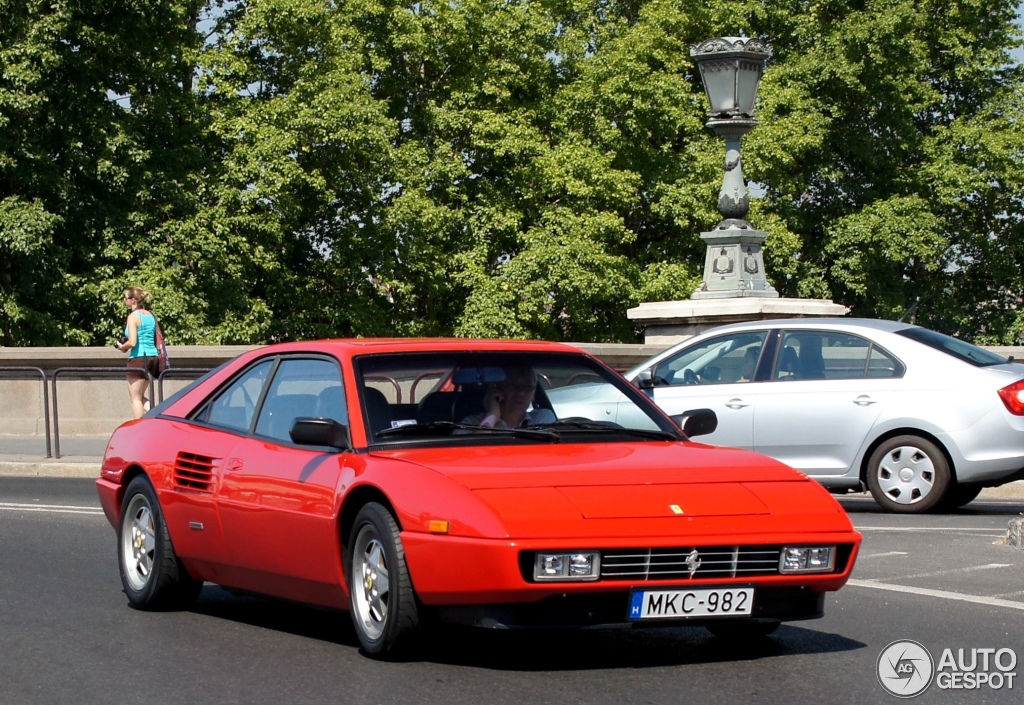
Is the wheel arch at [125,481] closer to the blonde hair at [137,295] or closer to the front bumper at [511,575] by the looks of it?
the front bumper at [511,575]

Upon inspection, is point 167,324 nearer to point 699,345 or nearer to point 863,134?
point 863,134

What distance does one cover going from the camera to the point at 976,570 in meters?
9.48

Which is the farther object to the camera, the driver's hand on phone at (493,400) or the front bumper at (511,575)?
the driver's hand on phone at (493,400)

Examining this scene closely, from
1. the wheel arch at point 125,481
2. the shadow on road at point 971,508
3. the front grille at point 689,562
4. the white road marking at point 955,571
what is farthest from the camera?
the shadow on road at point 971,508

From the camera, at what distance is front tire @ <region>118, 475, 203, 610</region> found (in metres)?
8.23

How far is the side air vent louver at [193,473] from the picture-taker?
789 cm

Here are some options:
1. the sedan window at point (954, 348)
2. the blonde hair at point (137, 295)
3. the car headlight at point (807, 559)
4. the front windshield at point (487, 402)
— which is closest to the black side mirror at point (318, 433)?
the front windshield at point (487, 402)

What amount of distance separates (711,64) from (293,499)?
13.2 metres

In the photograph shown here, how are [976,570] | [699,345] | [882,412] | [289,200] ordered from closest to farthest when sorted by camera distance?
[976,570], [882,412], [699,345], [289,200]

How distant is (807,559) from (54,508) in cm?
938

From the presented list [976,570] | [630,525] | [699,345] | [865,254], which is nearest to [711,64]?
[699,345]

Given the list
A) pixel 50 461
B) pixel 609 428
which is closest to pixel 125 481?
pixel 609 428

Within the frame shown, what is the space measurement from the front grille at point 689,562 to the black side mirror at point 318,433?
1.37 metres

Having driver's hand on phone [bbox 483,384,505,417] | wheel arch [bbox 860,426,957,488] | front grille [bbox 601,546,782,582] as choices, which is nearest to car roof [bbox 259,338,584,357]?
driver's hand on phone [bbox 483,384,505,417]
